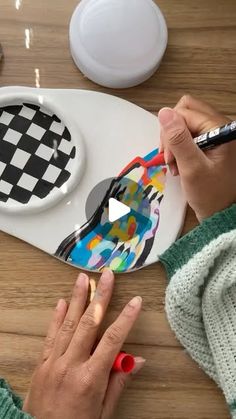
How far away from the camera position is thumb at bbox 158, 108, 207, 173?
76 cm

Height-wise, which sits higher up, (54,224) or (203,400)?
Result: (54,224)

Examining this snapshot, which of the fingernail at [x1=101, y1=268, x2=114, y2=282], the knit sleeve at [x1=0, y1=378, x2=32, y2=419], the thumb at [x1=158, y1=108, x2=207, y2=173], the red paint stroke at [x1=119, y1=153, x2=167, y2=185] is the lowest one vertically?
the knit sleeve at [x1=0, y1=378, x2=32, y2=419]

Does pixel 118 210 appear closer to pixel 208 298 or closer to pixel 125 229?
pixel 125 229

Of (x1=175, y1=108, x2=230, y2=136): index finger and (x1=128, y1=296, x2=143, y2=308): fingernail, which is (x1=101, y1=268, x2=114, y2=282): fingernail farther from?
(x1=175, y1=108, x2=230, y2=136): index finger

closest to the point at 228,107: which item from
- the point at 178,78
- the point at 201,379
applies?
the point at 178,78

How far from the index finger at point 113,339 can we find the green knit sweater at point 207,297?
48 mm

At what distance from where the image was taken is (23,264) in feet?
2.67

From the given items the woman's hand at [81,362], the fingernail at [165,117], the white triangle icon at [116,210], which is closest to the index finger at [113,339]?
the woman's hand at [81,362]

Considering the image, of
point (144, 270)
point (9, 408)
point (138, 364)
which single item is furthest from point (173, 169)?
point (9, 408)

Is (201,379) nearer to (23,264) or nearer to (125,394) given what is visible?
(125,394)

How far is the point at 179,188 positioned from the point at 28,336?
26 centimetres

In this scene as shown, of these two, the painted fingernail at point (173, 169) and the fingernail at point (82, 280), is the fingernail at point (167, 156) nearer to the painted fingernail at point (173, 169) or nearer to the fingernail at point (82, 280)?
the painted fingernail at point (173, 169)

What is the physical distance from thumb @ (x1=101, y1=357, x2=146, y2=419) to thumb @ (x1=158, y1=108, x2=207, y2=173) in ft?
0.80

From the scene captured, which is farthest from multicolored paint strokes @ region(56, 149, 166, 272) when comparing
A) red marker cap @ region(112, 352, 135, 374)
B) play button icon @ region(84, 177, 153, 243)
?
red marker cap @ region(112, 352, 135, 374)
